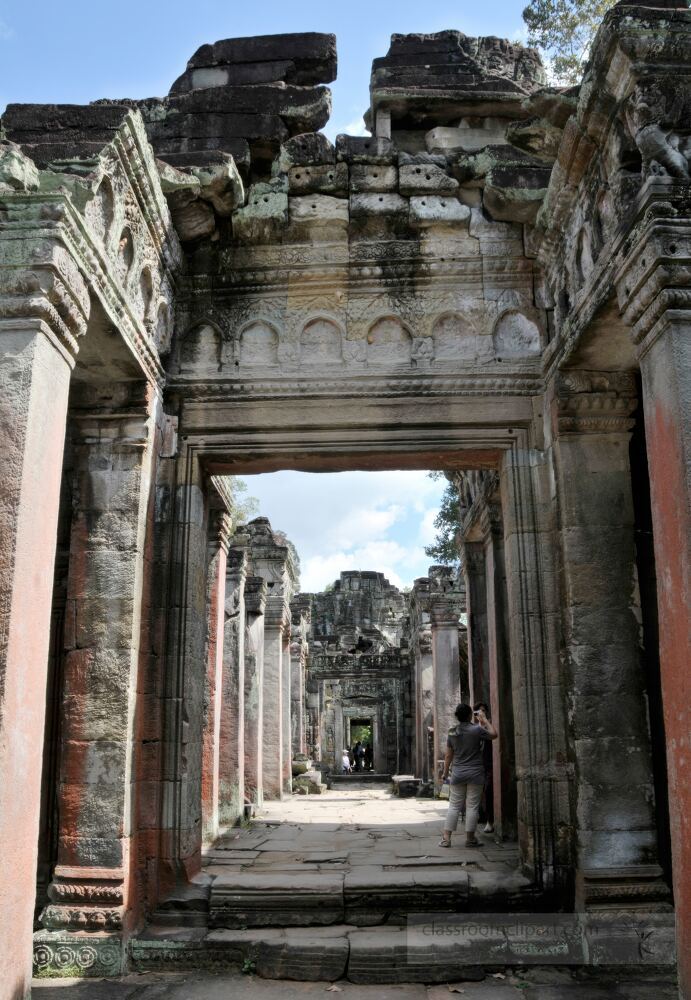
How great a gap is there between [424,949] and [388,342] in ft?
13.1

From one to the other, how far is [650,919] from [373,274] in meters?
4.58

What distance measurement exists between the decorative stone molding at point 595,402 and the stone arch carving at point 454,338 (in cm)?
81

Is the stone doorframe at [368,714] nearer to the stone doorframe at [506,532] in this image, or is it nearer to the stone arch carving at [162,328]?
the stone doorframe at [506,532]

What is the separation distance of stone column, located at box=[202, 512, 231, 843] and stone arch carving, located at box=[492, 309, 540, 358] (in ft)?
10.5

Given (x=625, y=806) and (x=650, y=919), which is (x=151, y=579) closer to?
(x=625, y=806)

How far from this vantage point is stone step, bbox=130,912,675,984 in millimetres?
4930

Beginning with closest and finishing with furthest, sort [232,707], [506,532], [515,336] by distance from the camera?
[506,532] → [515,336] → [232,707]

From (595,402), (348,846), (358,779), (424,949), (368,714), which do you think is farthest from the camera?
(368,714)

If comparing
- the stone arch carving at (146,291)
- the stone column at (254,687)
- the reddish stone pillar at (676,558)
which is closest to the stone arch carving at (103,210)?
the stone arch carving at (146,291)

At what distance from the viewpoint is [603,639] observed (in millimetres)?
5504

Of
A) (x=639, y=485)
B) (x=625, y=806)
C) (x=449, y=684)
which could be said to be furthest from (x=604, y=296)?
(x=449, y=684)

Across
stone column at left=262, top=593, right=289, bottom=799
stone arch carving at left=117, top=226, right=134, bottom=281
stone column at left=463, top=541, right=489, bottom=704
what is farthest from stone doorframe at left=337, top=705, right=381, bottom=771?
stone arch carving at left=117, top=226, right=134, bottom=281

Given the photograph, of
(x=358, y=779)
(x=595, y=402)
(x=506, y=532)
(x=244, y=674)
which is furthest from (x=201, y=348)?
(x=358, y=779)

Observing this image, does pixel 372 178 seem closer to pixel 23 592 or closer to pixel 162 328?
pixel 162 328
